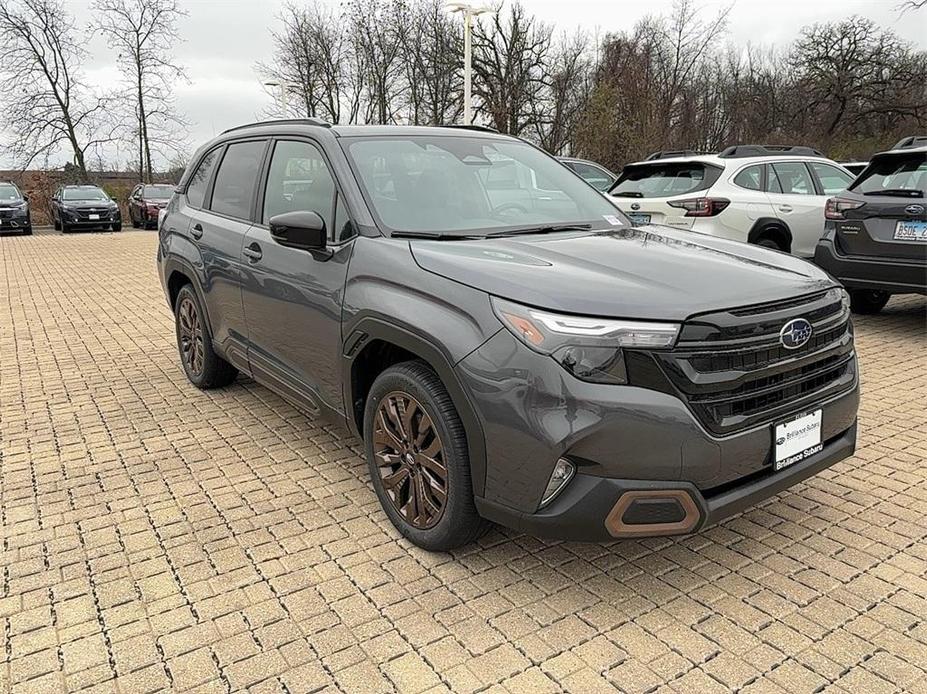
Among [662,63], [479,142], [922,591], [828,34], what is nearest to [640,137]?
[662,63]

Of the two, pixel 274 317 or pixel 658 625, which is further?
pixel 274 317

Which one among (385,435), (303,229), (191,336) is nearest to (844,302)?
(385,435)

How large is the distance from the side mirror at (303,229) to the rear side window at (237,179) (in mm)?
1069

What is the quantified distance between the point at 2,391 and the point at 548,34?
32.0m

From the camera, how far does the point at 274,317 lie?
3986mm

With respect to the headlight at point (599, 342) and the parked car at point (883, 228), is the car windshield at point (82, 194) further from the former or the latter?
the headlight at point (599, 342)

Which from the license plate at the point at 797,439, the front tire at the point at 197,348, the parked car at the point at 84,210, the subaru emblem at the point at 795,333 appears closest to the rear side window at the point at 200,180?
the front tire at the point at 197,348

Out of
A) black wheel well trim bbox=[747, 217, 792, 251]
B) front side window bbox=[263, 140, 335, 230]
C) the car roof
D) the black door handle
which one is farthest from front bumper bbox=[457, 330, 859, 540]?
black wheel well trim bbox=[747, 217, 792, 251]

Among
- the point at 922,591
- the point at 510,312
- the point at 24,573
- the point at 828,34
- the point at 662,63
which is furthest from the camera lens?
the point at 828,34

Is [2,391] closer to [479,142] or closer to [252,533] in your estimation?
[252,533]

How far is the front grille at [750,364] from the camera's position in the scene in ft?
8.09

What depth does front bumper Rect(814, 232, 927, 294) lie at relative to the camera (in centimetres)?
625

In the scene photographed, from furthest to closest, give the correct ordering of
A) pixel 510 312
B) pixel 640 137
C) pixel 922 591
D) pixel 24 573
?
1. pixel 640 137
2. pixel 24 573
3. pixel 922 591
4. pixel 510 312

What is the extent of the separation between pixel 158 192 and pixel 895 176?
2451cm
